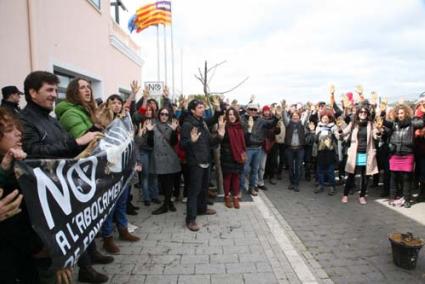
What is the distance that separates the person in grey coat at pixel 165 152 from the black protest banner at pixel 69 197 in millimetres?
2832

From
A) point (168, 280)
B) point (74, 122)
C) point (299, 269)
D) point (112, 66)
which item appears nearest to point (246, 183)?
point (299, 269)

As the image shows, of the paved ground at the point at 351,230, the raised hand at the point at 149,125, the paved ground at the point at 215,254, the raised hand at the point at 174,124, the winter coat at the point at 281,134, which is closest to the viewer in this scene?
the paved ground at the point at 215,254

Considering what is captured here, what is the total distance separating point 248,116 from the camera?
838 cm

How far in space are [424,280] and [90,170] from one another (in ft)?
12.7

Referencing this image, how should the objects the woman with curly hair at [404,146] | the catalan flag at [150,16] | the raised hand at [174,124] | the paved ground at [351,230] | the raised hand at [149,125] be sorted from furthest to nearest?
the catalan flag at [150,16], the woman with curly hair at [404,146], the raised hand at [174,124], the raised hand at [149,125], the paved ground at [351,230]

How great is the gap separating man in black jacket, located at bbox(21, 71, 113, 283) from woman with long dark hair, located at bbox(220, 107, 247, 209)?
3.88m

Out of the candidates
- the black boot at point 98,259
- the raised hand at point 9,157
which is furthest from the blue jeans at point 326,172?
the raised hand at point 9,157

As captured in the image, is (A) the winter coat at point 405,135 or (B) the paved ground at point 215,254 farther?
(A) the winter coat at point 405,135

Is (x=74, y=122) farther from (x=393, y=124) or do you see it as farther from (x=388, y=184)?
(x=388, y=184)

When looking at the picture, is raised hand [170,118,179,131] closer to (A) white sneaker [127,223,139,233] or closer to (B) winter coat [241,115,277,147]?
(B) winter coat [241,115,277,147]

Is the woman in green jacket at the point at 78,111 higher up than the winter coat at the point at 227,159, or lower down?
higher up

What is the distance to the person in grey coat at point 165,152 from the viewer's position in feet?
20.4

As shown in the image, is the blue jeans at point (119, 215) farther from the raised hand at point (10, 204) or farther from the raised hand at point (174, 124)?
the raised hand at point (10, 204)

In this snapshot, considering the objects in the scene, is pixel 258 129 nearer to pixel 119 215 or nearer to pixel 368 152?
pixel 368 152
